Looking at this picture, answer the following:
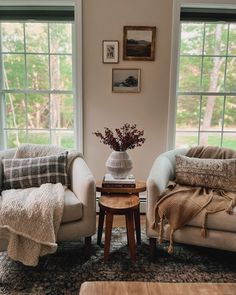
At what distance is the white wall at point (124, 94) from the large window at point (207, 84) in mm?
240

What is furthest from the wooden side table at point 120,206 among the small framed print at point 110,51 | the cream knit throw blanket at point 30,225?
the small framed print at point 110,51

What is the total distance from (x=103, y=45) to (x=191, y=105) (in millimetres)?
1106

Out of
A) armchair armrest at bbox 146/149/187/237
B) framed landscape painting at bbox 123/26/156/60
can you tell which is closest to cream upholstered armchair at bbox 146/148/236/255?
armchair armrest at bbox 146/149/187/237

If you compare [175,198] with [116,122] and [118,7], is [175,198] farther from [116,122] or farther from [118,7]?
[118,7]

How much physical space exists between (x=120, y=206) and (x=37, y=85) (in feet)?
5.57

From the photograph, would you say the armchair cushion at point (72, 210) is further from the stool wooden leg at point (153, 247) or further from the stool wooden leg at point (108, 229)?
the stool wooden leg at point (153, 247)

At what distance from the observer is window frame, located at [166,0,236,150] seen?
293cm

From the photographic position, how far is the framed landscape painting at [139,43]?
116 inches

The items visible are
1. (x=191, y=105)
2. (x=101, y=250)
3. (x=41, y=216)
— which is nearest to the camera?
(x=41, y=216)

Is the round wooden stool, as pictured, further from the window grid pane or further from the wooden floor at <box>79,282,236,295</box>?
the window grid pane

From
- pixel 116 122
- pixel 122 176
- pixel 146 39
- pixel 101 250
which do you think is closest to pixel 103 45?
pixel 146 39

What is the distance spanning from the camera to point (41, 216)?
2.03 m

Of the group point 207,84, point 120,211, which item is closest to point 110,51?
point 207,84

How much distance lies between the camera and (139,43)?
2.98 meters
